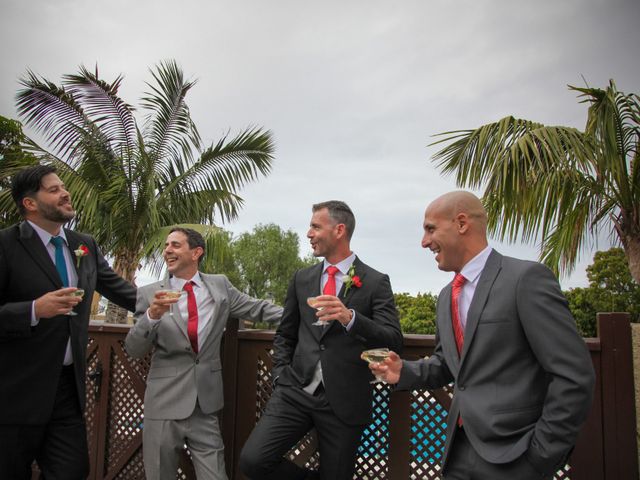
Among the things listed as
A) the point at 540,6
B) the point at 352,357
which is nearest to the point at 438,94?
the point at 540,6

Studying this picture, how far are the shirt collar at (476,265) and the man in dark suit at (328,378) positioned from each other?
2.73ft

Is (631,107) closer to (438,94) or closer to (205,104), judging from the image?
(438,94)

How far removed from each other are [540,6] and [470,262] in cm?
1234

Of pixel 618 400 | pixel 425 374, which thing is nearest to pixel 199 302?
pixel 425 374

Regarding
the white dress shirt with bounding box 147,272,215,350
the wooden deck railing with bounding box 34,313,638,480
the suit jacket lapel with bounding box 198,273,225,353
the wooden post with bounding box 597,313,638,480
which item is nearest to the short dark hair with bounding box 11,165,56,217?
the white dress shirt with bounding box 147,272,215,350

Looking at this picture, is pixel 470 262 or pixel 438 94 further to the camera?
pixel 438 94

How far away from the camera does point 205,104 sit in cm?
1658

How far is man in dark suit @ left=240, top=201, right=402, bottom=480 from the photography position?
3.21 metres

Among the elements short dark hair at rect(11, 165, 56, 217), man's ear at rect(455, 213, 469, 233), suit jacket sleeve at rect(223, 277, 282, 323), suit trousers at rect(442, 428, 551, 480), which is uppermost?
short dark hair at rect(11, 165, 56, 217)

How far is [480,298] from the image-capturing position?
2.30 metres

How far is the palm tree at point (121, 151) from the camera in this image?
14.3 meters

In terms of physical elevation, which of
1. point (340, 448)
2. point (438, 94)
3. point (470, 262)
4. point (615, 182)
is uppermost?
point (438, 94)

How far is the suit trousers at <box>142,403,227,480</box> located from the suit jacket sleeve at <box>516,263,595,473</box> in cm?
236

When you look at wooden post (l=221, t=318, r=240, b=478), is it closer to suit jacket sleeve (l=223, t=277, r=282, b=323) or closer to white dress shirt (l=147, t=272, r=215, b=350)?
suit jacket sleeve (l=223, t=277, r=282, b=323)
